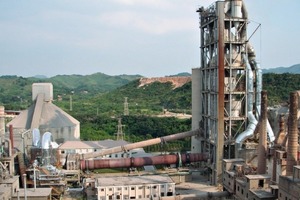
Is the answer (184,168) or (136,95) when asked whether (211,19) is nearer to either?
(184,168)

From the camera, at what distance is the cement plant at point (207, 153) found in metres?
26.8

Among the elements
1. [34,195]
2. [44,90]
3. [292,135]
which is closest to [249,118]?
[292,135]

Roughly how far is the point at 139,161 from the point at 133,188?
550cm

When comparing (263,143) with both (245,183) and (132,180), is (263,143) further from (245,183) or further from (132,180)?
(132,180)

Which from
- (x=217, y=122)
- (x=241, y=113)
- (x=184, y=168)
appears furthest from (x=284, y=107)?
(x=184, y=168)

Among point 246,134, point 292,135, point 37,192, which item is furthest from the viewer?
point 246,134

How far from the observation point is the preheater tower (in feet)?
103

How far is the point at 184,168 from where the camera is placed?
3575 cm

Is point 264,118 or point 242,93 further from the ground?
point 242,93

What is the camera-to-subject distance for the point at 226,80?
1278 inches

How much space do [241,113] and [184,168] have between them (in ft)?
26.8

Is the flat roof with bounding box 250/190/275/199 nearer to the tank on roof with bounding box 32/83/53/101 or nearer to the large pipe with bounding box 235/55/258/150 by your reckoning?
the large pipe with bounding box 235/55/258/150

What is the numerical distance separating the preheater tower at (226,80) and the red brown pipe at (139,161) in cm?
190

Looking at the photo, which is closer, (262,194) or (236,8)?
(262,194)
